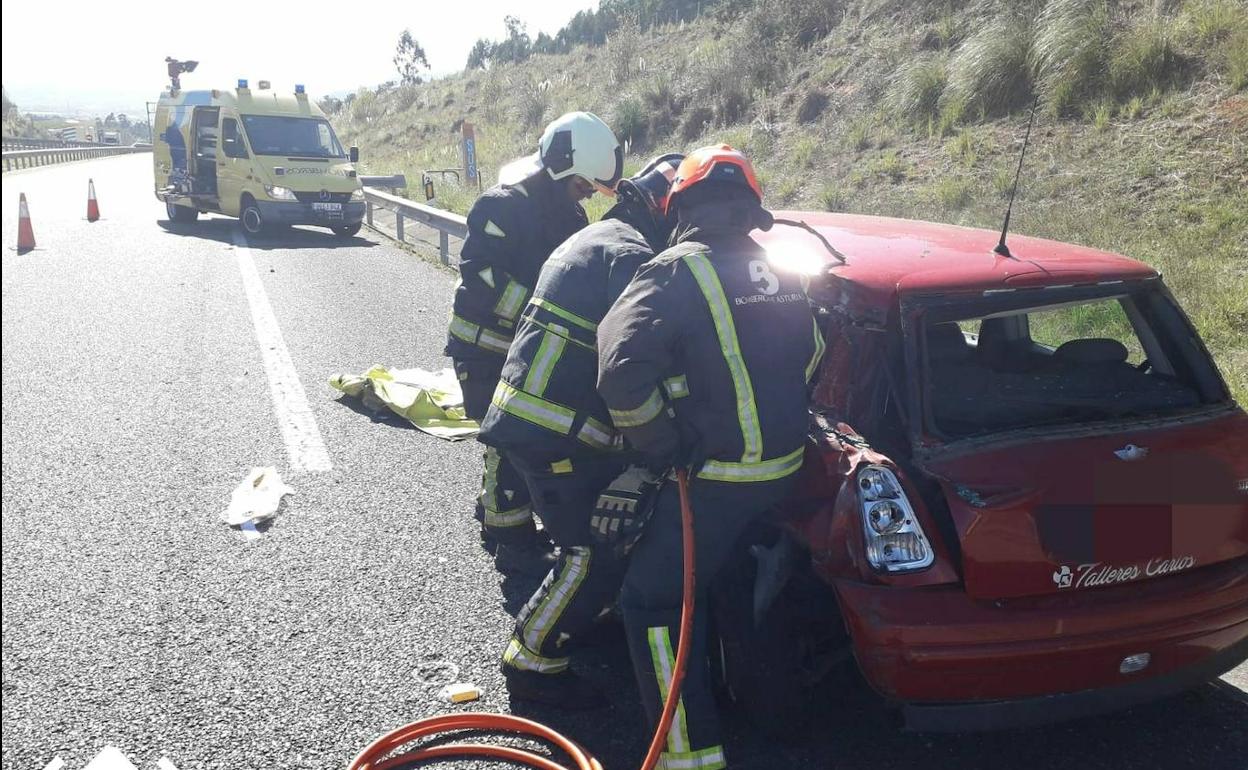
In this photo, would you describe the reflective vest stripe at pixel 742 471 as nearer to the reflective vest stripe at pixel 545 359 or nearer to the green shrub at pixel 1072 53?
the reflective vest stripe at pixel 545 359

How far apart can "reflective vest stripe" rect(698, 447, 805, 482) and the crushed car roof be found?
26.6 inches

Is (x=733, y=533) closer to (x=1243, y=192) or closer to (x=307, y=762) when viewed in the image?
(x=307, y=762)

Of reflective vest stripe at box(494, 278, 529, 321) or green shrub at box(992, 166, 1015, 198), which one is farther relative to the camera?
green shrub at box(992, 166, 1015, 198)

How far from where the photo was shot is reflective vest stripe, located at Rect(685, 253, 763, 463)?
2896 mm

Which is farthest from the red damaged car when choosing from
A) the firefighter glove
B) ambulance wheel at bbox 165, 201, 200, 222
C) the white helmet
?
ambulance wheel at bbox 165, 201, 200, 222

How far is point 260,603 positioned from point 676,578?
1.88 metres

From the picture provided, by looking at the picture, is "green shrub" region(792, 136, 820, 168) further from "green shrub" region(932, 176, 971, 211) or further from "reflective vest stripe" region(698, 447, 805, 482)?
"reflective vest stripe" region(698, 447, 805, 482)

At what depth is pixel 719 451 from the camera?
296 cm

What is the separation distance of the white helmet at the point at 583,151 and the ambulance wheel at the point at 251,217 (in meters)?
12.9

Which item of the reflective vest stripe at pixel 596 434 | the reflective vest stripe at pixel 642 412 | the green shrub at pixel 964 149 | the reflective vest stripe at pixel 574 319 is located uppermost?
the green shrub at pixel 964 149

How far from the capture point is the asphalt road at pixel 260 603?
311cm

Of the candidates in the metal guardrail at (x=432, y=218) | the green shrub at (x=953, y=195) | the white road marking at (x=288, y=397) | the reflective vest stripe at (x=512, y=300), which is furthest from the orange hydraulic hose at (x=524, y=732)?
the green shrub at (x=953, y=195)

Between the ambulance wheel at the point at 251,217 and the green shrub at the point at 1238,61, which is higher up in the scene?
the green shrub at the point at 1238,61

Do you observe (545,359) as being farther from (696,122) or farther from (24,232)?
(696,122)
